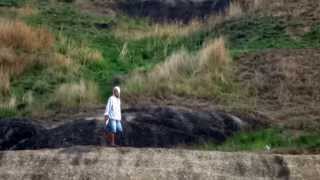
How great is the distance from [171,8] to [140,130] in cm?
2106

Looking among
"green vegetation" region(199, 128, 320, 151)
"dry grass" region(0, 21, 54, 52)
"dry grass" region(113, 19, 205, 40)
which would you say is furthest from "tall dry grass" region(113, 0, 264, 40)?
"green vegetation" region(199, 128, 320, 151)

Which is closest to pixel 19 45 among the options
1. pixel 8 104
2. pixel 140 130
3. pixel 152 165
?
pixel 8 104

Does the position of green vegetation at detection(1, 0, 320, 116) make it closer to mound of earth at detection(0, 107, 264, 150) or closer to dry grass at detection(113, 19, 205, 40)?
dry grass at detection(113, 19, 205, 40)

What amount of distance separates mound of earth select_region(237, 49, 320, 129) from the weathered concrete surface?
401 centimetres

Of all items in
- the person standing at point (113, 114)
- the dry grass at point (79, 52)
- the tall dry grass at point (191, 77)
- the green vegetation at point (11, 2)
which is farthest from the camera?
the green vegetation at point (11, 2)

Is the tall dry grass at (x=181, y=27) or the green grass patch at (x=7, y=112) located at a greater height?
the tall dry grass at (x=181, y=27)

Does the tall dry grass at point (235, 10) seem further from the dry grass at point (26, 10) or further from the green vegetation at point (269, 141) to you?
the green vegetation at point (269, 141)

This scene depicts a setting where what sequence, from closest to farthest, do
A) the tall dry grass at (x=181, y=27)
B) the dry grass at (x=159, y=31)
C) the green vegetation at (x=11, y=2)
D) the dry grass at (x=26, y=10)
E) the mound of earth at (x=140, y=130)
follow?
the mound of earth at (x=140, y=130)
the tall dry grass at (x=181, y=27)
the dry grass at (x=159, y=31)
the dry grass at (x=26, y=10)
the green vegetation at (x=11, y=2)

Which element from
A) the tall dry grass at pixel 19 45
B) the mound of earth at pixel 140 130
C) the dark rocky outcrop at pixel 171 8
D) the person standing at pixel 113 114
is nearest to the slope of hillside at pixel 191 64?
the tall dry grass at pixel 19 45

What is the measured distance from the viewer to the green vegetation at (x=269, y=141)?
1994 cm

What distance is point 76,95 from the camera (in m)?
24.5

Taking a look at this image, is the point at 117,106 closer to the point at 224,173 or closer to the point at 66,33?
the point at 224,173

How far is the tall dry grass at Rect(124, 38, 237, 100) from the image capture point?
80.4 ft

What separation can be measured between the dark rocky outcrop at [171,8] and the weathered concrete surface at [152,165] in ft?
74.2
